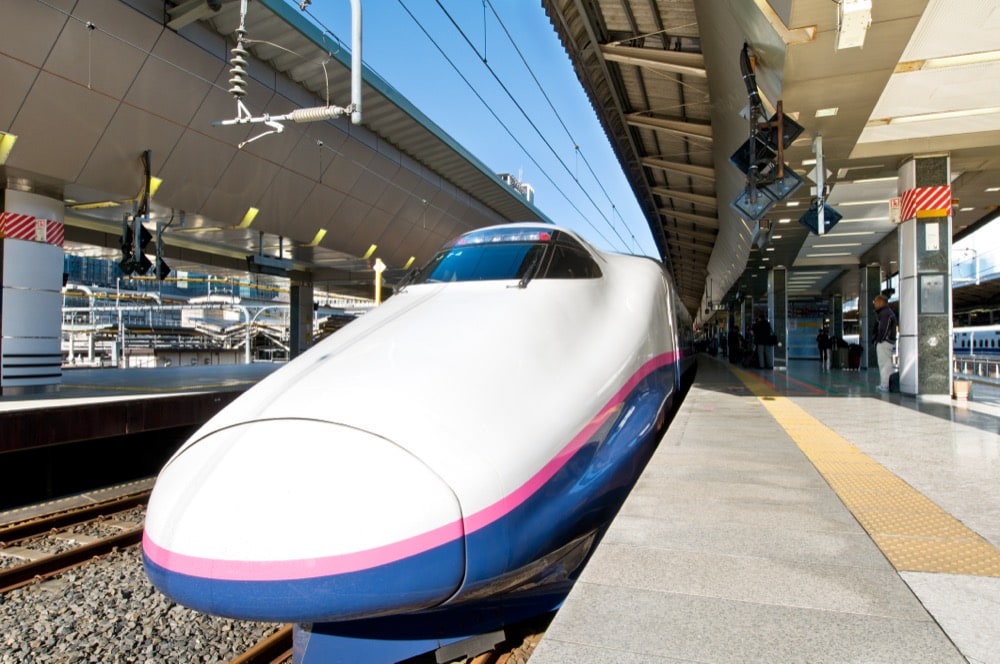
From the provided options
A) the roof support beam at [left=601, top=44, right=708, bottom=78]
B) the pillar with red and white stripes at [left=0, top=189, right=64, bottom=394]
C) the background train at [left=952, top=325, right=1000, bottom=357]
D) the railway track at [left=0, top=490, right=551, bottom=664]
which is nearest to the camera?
the railway track at [left=0, top=490, right=551, bottom=664]

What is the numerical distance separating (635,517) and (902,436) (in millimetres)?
3942

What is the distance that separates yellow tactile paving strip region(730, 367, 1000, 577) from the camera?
8.63 ft

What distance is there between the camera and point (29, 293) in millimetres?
11898

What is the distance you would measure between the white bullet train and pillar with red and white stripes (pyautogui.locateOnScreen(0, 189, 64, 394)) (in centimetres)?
1112

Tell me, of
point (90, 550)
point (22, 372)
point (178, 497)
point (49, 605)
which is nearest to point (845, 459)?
point (178, 497)

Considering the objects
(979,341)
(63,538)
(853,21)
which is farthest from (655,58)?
(979,341)

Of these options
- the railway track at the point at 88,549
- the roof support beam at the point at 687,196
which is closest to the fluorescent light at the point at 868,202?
the roof support beam at the point at 687,196

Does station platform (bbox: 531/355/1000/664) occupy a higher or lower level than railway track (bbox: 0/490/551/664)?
higher

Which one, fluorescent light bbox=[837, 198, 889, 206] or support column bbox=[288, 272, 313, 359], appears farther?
support column bbox=[288, 272, 313, 359]

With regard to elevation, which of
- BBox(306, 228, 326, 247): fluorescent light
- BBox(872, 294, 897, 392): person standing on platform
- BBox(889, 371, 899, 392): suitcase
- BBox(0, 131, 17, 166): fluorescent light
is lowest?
BBox(889, 371, 899, 392): suitcase

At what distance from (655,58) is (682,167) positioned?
5.40 metres

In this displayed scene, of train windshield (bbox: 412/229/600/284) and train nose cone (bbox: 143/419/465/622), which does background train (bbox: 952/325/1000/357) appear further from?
train nose cone (bbox: 143/419/465/622)

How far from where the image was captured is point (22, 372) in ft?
38.8

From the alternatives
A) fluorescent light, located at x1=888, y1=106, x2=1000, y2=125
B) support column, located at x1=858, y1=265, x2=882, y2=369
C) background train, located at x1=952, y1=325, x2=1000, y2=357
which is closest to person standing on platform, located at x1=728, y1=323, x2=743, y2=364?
support column, located at x1=858, y1=265, x2=882, y2=369
